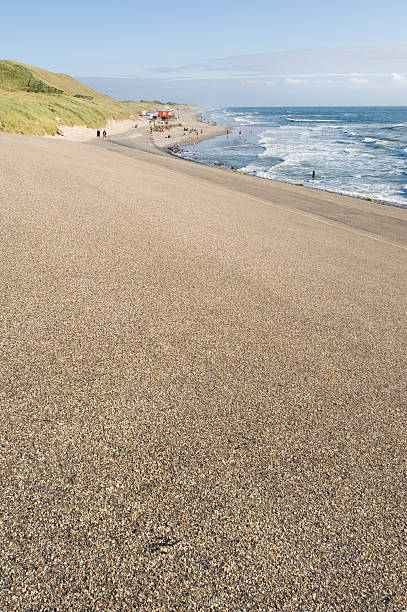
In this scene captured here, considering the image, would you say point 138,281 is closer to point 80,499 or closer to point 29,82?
point 80,499

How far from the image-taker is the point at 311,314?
15.2 ft

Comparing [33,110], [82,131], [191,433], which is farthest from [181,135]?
[191,433]

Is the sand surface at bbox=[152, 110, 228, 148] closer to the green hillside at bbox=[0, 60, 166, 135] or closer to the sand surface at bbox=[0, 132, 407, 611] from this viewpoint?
the green hillside at bbox=[0, 60, 166, 135]

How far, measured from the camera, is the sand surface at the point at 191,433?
1834 millimetres

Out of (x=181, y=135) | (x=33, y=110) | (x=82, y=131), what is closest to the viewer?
(x=33, y=110)

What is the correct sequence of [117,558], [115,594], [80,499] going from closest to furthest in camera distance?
[115,594], [117,558], [80,499]

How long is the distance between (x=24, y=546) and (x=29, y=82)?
91024 millimetres

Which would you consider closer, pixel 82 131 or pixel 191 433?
pixel 191 433

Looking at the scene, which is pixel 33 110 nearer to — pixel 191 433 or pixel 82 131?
pixel 82 131

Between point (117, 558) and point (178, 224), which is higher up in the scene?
point (178, 224)

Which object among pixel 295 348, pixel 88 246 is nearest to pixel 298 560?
pixel 295 348

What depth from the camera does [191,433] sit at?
8.56ft

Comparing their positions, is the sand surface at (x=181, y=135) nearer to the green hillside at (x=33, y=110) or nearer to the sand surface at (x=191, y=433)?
the green hillside at (x=33, y=110)

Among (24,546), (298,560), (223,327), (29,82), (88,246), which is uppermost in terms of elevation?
(29,82)
